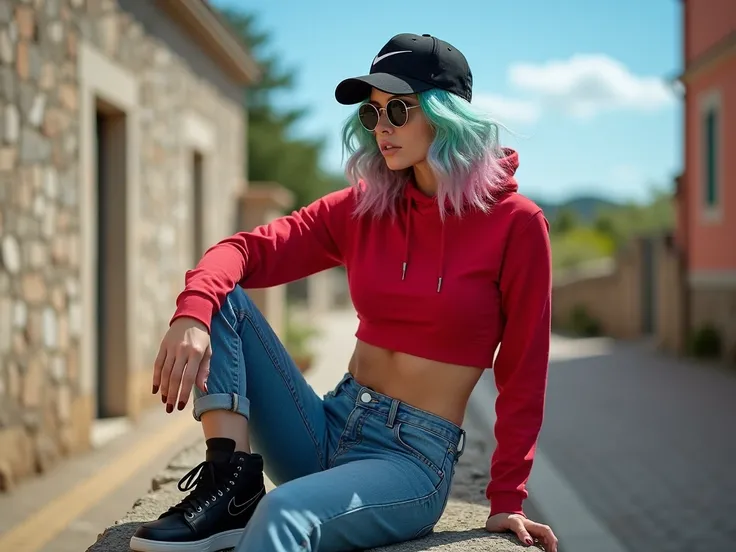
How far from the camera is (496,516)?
2.48 meters

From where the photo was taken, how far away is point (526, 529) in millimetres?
2426

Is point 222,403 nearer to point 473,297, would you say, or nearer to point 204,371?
point 204,371

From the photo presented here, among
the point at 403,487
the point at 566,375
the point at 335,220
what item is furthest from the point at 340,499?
the point at 566,375

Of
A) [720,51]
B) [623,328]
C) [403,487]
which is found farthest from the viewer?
[623,328]

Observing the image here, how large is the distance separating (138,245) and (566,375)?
20.7ft

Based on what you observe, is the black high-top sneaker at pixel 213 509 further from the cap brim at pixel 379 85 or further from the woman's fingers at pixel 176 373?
the cap brim at pixel 379 85

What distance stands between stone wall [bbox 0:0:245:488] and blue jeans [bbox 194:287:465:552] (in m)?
2.76

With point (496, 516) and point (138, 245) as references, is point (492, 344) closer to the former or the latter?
point (496, 516)

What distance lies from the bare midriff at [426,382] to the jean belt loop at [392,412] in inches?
1.1

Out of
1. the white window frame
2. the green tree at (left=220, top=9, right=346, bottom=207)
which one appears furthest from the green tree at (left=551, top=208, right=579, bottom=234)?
the white window frame

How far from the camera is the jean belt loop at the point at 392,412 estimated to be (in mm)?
2475

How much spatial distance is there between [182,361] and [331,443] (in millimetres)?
549

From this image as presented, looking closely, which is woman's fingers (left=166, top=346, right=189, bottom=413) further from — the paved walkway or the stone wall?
the stone wall

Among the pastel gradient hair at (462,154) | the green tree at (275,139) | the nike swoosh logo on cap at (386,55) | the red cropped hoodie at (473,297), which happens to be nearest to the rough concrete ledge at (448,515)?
the red cropped hoodie at (473,297)
